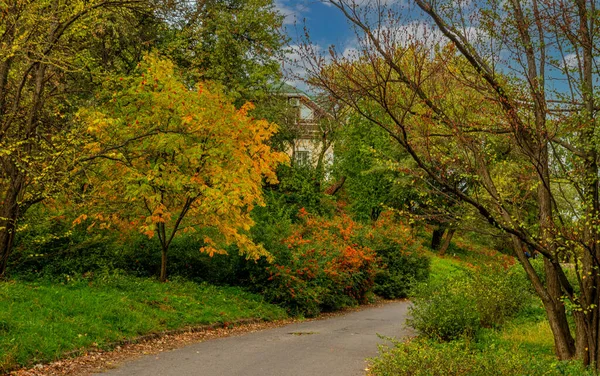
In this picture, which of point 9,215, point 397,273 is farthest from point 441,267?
point 9,215

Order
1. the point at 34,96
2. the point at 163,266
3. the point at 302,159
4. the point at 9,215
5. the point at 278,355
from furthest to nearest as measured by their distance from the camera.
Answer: the point at 302,159, the point at 163,266, the point at 34,96, the point at 9,215, the point at 278,355

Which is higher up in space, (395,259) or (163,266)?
(163,266)

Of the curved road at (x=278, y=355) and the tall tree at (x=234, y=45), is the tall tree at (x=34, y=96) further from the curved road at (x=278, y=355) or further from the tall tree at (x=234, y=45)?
the tall tree at (x=234, y=45)

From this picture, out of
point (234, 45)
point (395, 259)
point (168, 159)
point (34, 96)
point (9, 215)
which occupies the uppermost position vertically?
point (234, 45)

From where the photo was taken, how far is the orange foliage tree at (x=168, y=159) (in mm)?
12391

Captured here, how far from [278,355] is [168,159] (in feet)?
20.3

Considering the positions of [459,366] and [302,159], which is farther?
[302,159]

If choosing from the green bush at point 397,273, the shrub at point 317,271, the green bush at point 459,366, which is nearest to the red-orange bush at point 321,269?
the shrub at point 317,271

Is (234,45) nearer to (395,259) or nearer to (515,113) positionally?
(395,259)

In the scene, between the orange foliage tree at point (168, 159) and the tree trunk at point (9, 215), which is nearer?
the tree trunk at point (9, 215)

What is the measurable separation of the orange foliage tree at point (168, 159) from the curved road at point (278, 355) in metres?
2.92

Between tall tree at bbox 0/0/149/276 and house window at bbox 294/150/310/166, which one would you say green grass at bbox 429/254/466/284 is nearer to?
house window at bbox 294/150/310/166

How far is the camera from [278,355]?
9789 mm

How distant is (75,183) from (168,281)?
4.09 metres
